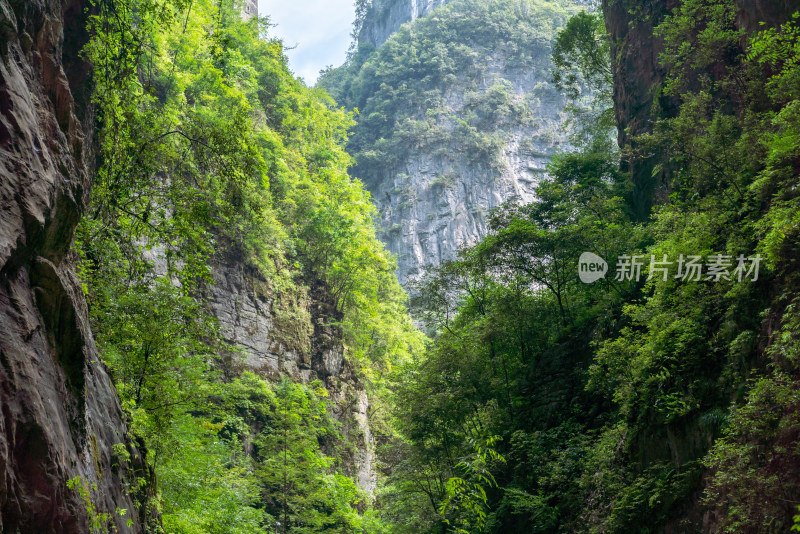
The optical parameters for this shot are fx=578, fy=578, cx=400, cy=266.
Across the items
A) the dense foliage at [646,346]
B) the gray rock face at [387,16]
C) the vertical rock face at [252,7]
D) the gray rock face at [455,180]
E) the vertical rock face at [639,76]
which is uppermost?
the gray rock face at [387,16]

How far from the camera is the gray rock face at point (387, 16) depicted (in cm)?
6197

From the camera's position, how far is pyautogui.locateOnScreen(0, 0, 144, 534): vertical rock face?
13.5ft

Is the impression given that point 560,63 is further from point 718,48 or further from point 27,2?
point 27,2

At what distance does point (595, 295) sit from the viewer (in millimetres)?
12453

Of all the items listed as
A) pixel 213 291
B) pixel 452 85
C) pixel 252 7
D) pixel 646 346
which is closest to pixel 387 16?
pixel 452 85

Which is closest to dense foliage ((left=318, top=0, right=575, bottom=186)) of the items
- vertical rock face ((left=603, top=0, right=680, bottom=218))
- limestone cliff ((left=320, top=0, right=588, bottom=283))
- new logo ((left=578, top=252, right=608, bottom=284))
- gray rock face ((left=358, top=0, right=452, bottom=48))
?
limestone cliff ((left=320, top=0, right=588, bottom=283))

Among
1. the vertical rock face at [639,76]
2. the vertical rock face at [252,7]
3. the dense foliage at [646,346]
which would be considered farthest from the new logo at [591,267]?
the vertical rock face at [252,7]

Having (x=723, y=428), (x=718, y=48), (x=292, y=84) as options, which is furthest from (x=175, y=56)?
(x=723, y=428)

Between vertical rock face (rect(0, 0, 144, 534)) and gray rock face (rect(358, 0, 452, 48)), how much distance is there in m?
60.5

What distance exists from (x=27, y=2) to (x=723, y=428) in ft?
27.1

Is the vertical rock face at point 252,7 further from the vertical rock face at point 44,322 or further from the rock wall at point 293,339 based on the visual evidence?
the vertical rock face at point 44,322

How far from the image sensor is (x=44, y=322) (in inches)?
193

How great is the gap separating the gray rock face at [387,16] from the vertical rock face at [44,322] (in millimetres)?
60488

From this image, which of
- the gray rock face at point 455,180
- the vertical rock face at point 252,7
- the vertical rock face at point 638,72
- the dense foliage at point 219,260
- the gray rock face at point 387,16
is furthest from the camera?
the gray rock face at point 387,16
